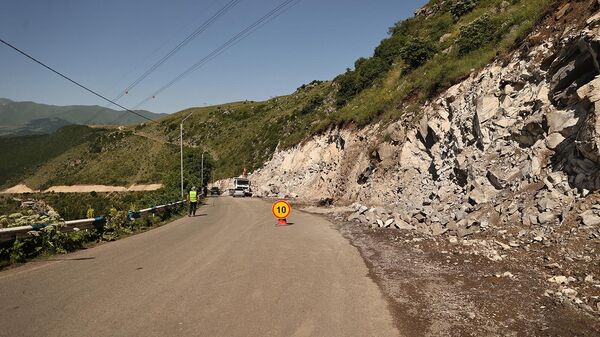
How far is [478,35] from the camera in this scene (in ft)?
85.2

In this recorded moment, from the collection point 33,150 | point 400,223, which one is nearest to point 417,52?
point 400,223

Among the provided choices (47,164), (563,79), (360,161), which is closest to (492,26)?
(360,161)

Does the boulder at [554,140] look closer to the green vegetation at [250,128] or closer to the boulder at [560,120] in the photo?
the boulder at [560,120]

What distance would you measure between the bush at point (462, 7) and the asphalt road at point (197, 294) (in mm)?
35583

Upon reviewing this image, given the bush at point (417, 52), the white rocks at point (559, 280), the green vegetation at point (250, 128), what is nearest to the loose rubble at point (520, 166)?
the white rocks at point (559, 280)

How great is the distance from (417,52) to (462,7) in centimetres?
983

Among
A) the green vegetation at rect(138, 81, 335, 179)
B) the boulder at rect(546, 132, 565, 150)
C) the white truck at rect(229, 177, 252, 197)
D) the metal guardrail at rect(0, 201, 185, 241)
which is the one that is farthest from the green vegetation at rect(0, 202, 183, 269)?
the white truck at rect(229, 177, 252, 197)

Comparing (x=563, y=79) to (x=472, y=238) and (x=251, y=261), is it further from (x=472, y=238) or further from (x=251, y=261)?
(x=251, y=261)

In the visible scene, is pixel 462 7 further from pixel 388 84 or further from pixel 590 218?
pixel 590 218

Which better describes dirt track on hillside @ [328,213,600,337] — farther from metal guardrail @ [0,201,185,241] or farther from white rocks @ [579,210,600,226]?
metal guardrail @ [0,201,185,241]

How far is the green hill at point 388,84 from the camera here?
24.2 metres

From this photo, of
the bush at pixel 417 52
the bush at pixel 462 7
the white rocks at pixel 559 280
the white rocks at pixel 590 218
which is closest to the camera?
the white rocks at pixel 559 280

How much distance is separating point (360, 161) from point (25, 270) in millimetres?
23892

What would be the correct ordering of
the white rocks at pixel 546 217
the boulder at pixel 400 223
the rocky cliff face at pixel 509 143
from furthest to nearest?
1. the boulder at pixel 400 223
2. the rocky cliff face at pixel 509 143
3. the white rocks at pixel 546 217
